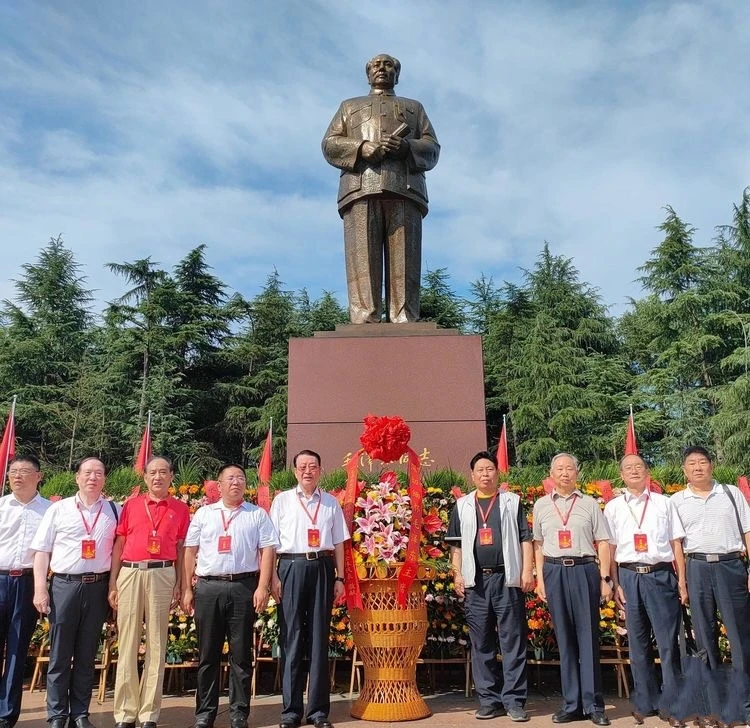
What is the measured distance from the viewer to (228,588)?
12.5 feet

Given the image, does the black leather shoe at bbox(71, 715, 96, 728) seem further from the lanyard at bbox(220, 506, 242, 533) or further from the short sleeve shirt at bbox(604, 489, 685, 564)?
the short sleeve shirt at bbox(604, 489, 685, 564)

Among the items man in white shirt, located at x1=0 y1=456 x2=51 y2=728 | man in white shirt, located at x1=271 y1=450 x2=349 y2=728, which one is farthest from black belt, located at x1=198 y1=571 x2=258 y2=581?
man in white shirt, located at x1=0 y1=456 x2=51 y2=728

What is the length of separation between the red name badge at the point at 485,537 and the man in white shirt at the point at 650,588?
698 mm

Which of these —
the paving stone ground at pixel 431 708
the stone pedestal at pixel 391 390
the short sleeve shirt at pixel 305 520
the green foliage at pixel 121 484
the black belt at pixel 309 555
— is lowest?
the paving stone ground at pixel 431 708

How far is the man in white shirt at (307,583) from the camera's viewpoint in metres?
3.84

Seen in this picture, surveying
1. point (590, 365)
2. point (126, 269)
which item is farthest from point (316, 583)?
point (126, 269)

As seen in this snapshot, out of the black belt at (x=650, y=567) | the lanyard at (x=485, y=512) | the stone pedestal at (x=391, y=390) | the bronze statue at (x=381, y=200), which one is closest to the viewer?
the black belt at (x=650, y=567)

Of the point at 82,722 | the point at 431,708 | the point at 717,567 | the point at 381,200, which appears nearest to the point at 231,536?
the point at 82,722

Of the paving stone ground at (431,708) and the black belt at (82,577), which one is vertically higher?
the black belt at (82,577)

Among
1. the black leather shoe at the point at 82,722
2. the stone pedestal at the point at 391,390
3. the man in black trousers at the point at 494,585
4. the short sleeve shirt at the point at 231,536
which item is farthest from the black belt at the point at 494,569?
the black leather shoe at the point at 82,722

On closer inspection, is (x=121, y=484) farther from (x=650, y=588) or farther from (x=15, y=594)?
(x=650, y=588)

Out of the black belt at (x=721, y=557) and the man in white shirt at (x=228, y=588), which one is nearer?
the man in white shirt at (x=228, y=588)

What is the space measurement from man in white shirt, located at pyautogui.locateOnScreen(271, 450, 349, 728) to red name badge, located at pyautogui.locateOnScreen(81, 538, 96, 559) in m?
0.98

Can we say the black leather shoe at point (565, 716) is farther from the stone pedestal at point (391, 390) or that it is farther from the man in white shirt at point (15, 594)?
the man in white shirt at point (15, 594)
